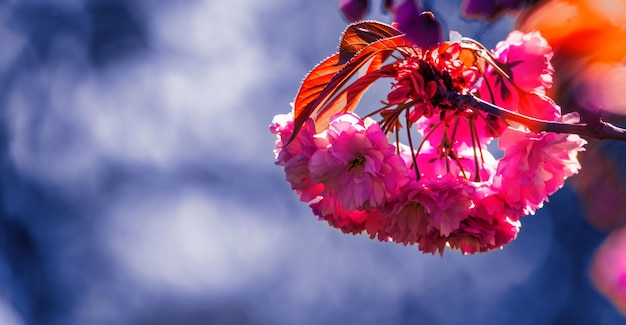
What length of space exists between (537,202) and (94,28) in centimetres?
461

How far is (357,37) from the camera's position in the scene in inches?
27.5

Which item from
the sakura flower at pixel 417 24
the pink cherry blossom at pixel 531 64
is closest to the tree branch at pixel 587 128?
the sakura flower at pixel 417 24

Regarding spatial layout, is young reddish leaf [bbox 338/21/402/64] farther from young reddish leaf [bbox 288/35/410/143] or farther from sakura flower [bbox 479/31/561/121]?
sakura flower [bbox 479/31/561/121]

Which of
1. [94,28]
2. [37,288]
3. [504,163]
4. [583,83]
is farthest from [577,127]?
[37,288]

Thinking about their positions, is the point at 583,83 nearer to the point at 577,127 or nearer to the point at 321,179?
the point at 577,127

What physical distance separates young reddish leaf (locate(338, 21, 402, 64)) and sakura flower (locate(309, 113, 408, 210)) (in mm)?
72

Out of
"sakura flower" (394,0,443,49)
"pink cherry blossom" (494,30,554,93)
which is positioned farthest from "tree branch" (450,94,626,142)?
"pink cherry blossom" (494,30,554,93)

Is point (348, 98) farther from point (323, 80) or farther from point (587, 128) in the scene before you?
point (587, 128)

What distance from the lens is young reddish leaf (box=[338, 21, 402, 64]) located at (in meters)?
0.69

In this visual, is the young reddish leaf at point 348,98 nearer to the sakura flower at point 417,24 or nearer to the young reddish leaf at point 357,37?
the young reddish leaf at point 357,37

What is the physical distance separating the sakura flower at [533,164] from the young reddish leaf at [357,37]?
6.9 inches

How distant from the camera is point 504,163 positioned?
72cm

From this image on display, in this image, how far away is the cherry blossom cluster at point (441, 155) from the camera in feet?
2.32

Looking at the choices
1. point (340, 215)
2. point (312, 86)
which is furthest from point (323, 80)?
point (340, 215)
